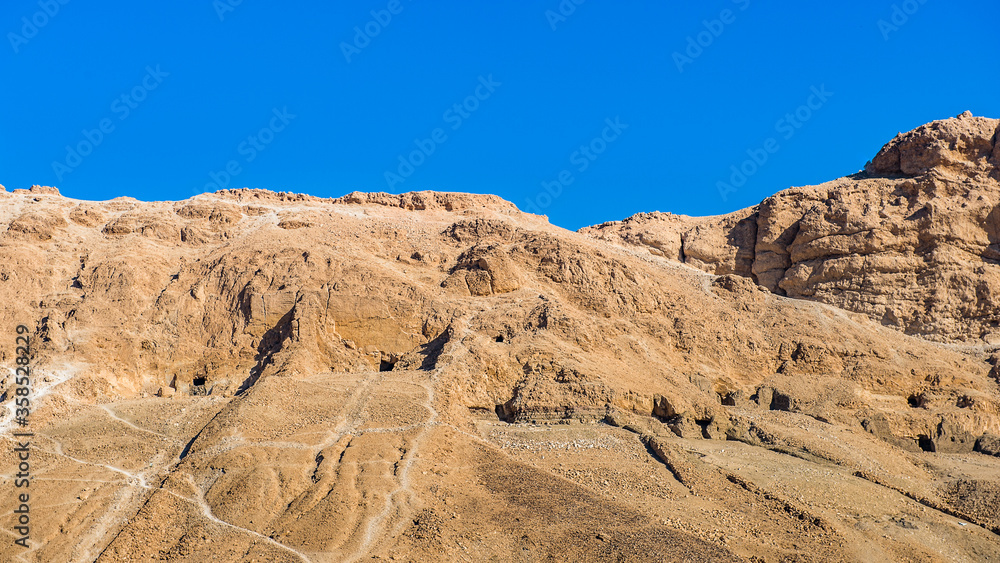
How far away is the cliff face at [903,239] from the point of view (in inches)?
1441

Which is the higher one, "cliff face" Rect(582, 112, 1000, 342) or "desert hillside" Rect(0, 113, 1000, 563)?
"cliff face" Rect(582, 112, 1000, 342)

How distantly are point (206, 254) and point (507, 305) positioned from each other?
48.6 feet

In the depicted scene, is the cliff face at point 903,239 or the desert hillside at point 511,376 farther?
the cliff face at point 903,239

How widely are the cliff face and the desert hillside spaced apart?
0.42 ft

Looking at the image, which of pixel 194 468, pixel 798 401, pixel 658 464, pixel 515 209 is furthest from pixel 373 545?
pixel 515 209

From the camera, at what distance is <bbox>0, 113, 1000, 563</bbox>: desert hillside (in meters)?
17.8

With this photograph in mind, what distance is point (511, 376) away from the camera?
2566 centimetres

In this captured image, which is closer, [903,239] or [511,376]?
[511,376]

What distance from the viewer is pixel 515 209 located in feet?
161

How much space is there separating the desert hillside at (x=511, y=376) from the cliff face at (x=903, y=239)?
0.13 meters

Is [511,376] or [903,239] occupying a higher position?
[903,239]

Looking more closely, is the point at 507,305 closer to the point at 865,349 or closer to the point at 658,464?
the point at 658,464

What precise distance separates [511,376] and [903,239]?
73.3 ft

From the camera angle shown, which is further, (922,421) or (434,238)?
(434,238)
